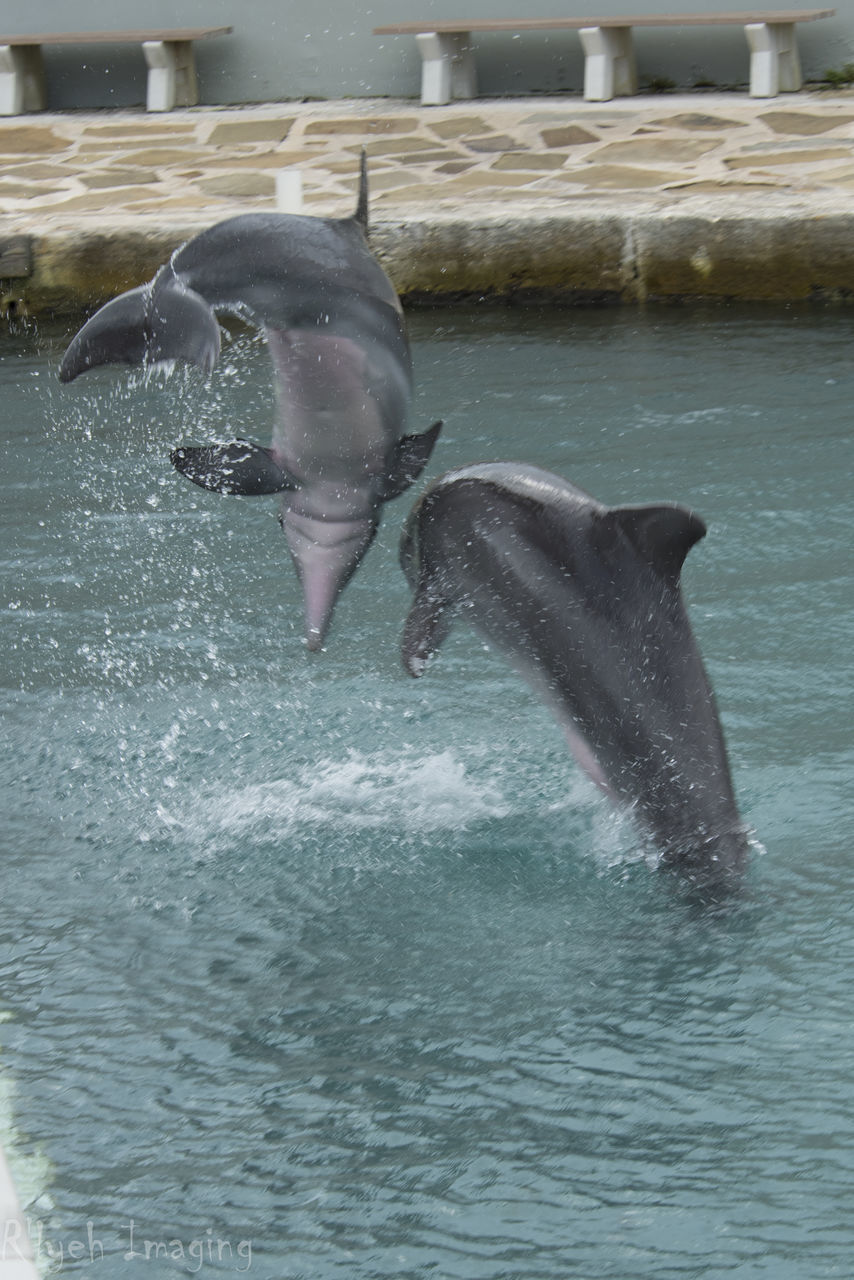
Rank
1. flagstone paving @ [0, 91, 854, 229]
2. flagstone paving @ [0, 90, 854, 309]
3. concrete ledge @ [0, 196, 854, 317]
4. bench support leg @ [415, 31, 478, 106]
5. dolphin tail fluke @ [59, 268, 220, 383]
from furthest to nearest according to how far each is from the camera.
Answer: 1. bench support leg @ [415, 31, 478, 106]
2. flagstone paving @ [0, 91, 854, 229]
3. flagstone paving @ [0, 90, 854, 309]
4. concrete ledge @ [0, 196, 854, 317]
5. dolphin tail fluke @ [59, 268, 220, 383]

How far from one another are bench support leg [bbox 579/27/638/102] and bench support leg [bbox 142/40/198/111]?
2670mm

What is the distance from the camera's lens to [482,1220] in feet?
9.45

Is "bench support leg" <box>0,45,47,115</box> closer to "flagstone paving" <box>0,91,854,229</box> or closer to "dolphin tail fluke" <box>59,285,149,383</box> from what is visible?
"flagstone paving" <box>0,91,854,229</box>

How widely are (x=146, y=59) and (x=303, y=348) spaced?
8087 millimetres

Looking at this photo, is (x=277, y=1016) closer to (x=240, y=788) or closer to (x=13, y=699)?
(x=240, y=788)

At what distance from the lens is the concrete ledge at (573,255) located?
292 inches

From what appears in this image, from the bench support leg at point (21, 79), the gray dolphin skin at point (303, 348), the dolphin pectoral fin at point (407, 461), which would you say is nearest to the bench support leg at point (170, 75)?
the bench support leg at point (21, 79)

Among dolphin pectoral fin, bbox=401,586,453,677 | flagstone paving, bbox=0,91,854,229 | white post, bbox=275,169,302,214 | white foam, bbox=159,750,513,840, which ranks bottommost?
white foam, bbox=159,750,513,840

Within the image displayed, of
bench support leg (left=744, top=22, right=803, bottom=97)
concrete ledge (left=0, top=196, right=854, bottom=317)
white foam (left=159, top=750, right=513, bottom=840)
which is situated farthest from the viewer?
bench support leg (left=744, top=22, right=803, bottom=97)

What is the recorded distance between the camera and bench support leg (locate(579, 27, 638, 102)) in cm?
979

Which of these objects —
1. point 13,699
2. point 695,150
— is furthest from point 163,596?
point 695,150

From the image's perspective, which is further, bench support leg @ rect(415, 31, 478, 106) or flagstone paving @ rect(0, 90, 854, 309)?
bench support leg @ rect(415, 31, 478, 106)

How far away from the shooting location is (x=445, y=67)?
406 inches

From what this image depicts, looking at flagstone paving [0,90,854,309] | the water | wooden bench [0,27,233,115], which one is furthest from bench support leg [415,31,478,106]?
the water
